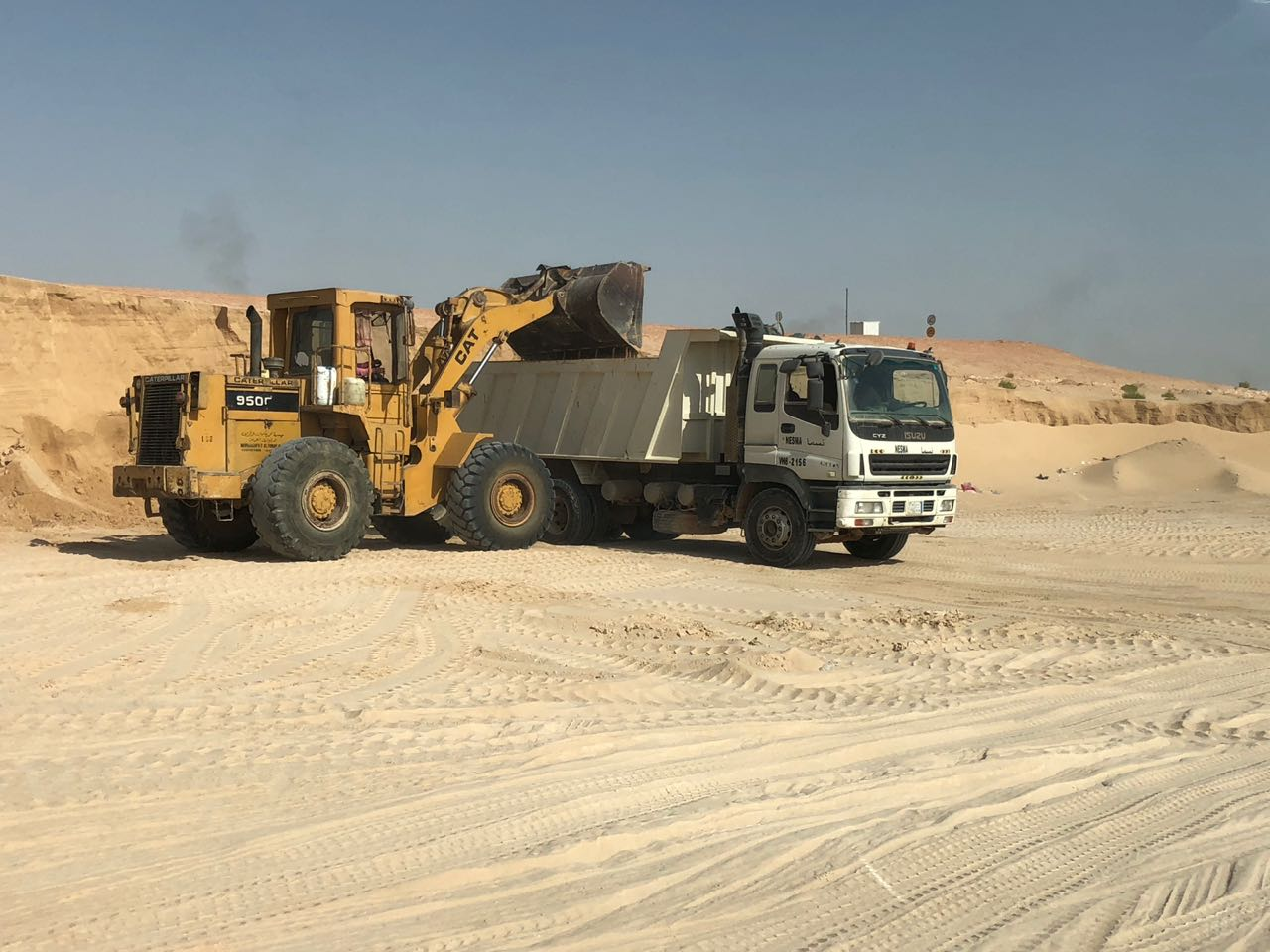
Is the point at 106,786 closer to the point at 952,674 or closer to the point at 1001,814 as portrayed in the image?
the point at 1001,814

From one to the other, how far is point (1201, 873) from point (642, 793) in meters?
2.35

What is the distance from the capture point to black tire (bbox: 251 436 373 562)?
1327 centimetres

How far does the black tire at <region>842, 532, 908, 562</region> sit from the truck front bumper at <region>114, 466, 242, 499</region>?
7.42m

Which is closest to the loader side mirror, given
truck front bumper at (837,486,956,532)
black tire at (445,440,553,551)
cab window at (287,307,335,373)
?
cab window at (287,307,335,373)

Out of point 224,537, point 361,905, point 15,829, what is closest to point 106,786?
point 15,829

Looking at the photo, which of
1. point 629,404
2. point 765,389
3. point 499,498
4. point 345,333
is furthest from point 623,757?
point 629,404

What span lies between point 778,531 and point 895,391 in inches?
82.9

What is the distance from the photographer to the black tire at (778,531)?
14477 millimetres

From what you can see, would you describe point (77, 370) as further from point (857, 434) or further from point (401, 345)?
point (857, 434)

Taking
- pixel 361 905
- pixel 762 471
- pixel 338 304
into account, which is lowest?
pixel 361 905

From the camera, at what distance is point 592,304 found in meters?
16.5

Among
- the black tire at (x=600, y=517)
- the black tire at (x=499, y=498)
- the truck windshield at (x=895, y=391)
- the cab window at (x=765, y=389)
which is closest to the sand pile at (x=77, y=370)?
the black tire at (x=499, y=498)

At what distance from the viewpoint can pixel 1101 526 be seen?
20094mm

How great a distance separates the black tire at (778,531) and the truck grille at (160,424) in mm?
6577
